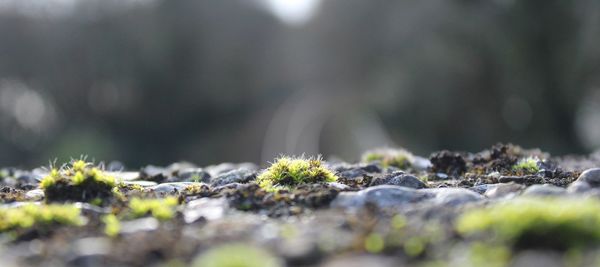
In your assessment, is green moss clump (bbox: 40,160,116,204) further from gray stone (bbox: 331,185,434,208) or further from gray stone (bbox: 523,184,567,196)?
gray stone (bbox: 523,184,567,196)

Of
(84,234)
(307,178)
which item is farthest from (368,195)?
(84,234)

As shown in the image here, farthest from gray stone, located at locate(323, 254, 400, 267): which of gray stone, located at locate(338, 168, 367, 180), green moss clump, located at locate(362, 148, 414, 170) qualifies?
green moss clump, located at locate(362, 148, 414, 170)

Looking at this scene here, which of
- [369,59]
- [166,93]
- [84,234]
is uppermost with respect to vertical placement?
[369,59]

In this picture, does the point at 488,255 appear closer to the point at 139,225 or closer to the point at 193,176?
the point at 139,225

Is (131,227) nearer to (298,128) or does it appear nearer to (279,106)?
(298,128)

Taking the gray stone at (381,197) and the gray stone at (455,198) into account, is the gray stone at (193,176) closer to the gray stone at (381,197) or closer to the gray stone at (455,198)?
the gray stone at (381,197)

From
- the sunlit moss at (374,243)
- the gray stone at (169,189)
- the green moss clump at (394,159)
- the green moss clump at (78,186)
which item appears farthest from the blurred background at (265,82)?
the sunlit moss at (374,243)

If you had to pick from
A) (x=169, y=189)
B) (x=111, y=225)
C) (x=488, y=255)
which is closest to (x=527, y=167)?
(x=169, y=189)
